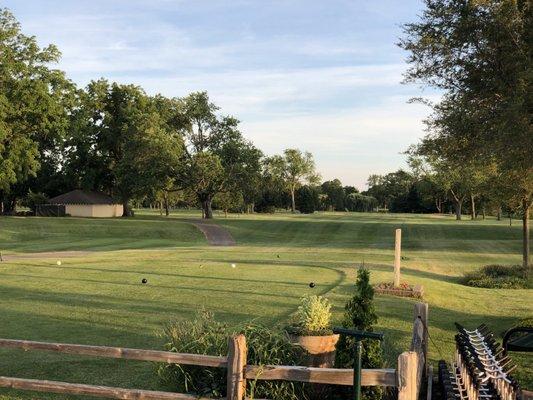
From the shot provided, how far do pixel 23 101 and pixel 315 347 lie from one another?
6043 cm

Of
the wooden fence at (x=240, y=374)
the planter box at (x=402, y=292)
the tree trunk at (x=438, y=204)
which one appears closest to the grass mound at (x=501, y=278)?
the planter box at (x=402, y=292)

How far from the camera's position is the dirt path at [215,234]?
48.1 m

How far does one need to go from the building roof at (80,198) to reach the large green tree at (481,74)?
6295 centimetres

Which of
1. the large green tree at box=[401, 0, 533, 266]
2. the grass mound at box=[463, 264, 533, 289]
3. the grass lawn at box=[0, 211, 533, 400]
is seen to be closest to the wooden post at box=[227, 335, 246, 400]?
the grass lawn at box=[0, 211, 533, 400]

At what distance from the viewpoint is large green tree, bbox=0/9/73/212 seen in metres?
57.4

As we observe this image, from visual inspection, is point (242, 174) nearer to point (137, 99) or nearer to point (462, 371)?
point (137, 99)

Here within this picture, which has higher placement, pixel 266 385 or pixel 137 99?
pixel 137 99

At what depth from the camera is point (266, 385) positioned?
6.41 m

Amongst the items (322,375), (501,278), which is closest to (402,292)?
(501,278)

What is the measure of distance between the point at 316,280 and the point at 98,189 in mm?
65794

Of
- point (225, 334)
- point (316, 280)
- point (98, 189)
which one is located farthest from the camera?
point (98, 189)

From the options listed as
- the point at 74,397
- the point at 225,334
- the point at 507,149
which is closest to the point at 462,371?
the point at 225,334

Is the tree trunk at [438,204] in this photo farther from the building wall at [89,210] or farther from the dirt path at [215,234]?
the building wall at [89,210]

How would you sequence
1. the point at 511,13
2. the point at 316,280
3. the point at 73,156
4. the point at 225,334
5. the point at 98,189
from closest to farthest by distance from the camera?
the point at 225,334
the point at 511,13
the point at 316,280
the point at 73,156
the point at 98,189
